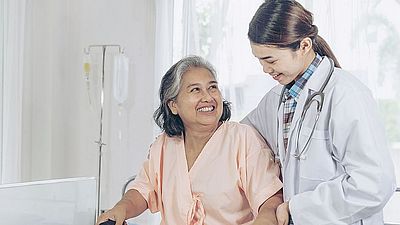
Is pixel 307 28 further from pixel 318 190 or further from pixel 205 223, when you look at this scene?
pixel 205 223

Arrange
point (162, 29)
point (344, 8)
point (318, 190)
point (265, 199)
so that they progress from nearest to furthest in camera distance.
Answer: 1. point (318, 190)
2. point (265, 199)
3. point (344, 8)
4. point (162, 29)

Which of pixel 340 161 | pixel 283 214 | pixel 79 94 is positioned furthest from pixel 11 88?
pixel 340 161

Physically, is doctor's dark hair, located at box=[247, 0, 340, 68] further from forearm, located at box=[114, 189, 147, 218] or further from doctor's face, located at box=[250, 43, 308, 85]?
forearm, located at box=[114, 189, 147, 218]

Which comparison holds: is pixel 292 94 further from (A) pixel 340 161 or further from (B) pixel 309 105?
(A) pixel 340 161

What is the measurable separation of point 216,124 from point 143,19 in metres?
1.78

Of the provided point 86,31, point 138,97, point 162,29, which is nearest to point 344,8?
point 162,29

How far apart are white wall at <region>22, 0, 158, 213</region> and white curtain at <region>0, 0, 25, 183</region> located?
129mm

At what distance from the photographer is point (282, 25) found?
5.38 feet

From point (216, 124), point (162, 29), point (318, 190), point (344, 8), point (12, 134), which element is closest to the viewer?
point (318, 190)

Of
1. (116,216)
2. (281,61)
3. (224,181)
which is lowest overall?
(116,216)

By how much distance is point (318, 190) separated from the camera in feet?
5.34

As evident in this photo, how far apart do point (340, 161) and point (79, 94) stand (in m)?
2.54

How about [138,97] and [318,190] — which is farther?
[138,97]

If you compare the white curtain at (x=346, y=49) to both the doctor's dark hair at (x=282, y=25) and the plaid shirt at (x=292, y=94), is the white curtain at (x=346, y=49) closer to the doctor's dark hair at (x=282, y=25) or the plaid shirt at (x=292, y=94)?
the plaid shirt at (x=292, y=94)
